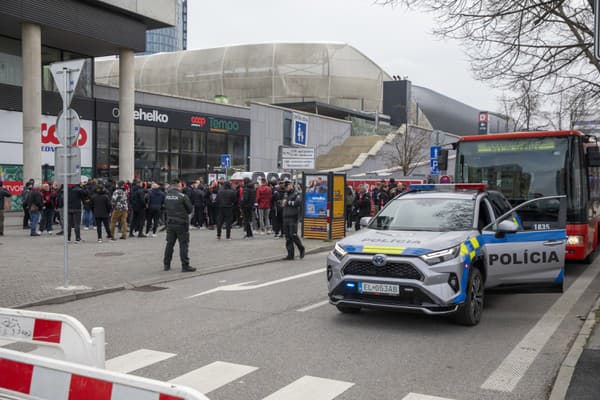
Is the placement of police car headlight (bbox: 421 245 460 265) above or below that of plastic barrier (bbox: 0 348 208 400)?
above

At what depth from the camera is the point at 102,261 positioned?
13734 mm

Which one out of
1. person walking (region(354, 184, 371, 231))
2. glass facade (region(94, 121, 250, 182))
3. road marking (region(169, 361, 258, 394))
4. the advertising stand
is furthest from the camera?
glass facade (region(94, 121, 250, 182))

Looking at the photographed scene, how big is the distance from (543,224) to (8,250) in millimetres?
12630

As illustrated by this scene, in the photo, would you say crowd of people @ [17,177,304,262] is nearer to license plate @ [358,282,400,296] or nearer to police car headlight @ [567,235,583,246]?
police car headlight @ [567,235,583,246]

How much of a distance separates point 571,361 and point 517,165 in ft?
23.0

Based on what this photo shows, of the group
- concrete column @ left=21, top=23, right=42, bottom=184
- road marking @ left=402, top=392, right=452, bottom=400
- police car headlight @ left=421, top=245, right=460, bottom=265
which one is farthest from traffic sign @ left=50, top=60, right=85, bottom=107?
concrete column @ left=21, top=23, right=42, bottom=184

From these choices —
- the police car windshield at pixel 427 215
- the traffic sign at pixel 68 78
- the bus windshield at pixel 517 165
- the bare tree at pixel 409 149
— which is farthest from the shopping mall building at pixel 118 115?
the police car windshield at pixel 427 215

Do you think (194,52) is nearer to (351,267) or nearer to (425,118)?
(425,118)

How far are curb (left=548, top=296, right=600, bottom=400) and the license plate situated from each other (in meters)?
2.00

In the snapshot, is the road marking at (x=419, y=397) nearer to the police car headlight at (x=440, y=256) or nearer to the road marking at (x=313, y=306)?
the police car headlight at (x=440, y=256)

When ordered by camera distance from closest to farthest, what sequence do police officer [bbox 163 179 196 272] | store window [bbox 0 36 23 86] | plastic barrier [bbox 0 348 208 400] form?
plastic barrier [bbox 0 348 208 400] < police officer [bbox 163 179 196 272] < store window [bbox 0 36 23 86]

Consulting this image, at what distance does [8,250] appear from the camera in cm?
1513

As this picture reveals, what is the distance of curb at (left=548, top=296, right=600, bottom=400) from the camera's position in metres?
5.10

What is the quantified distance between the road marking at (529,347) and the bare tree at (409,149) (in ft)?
123
